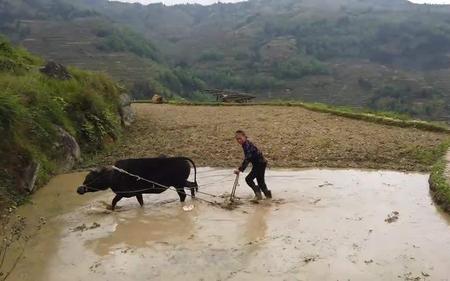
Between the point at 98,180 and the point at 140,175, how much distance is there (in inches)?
33.0

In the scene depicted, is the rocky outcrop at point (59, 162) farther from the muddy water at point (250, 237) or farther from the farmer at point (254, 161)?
the farmer at point (254, 161)

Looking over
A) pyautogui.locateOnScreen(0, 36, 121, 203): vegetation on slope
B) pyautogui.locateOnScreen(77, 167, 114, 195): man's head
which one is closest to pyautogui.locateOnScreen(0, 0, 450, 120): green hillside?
pyautogui.locateOnScreen(0, 36, 121, 203): vegetation on slope

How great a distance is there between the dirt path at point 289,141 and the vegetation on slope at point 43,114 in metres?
1.08

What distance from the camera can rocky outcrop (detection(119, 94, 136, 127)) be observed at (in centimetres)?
2033

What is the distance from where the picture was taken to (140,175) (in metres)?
10.1

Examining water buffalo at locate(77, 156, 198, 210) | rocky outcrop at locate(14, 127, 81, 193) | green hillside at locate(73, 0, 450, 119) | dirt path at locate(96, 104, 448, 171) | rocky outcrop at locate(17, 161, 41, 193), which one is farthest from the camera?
green hillside at locate(73, 0, 450, 119)

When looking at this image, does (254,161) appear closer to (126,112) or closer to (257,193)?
(257,193)

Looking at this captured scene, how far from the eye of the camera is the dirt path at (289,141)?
14.1m

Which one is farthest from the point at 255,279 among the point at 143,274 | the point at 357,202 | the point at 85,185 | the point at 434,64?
the point at 434,64

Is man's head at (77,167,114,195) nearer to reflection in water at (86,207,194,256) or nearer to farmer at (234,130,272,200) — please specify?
reflection in water at (86,207,194,256)

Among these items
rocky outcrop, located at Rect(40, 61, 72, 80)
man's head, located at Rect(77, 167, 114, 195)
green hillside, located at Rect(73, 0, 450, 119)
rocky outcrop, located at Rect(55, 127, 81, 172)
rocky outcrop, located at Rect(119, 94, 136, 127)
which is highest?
rocky outcrop, located at Rect(40, 61, 72, 80)

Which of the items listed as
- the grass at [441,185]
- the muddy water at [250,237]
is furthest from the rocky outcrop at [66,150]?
the grass at [441,185]

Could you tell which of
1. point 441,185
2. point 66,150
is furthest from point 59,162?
point 441,185

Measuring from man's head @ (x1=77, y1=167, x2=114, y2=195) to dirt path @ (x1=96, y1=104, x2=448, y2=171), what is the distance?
4174 millimetres
